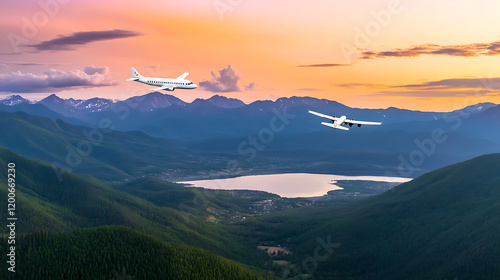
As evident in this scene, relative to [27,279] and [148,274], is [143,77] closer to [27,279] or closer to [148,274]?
[148,274]

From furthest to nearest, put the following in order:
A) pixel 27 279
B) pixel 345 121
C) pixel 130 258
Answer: pixel 130 258, pixel 27 279, pixel 345 121

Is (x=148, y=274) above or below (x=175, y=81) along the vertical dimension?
below

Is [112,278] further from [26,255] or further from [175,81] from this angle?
[175,81]

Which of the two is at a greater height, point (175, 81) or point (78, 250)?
point (175, 81)

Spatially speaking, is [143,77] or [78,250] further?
[78,250]

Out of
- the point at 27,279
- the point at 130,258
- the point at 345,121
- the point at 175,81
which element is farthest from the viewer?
the point at 130,258

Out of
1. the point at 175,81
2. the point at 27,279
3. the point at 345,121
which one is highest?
the point at 175,81

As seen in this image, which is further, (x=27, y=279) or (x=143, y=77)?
(x=27, y=279)

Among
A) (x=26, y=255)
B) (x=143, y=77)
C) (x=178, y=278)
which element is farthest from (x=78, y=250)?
(x=143, y=77)

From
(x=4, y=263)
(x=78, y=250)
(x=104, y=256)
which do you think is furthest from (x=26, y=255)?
(x=104, y=256)
